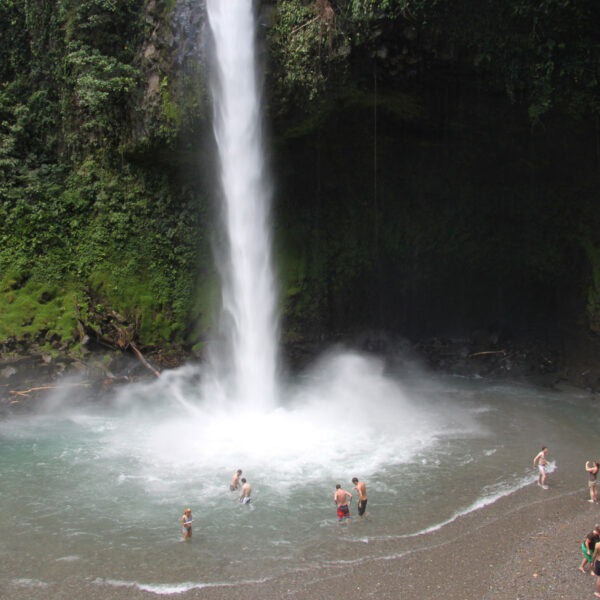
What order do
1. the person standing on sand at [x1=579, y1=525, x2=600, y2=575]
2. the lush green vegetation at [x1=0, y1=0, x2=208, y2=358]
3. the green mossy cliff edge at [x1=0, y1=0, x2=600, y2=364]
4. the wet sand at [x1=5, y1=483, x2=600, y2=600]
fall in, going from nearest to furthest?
the wet sand at [x1=5, y1=483, x2=600, y2=600]
the person standing on sand at [x1=579, y1=525, x2=600, y2=575]
the green mossy cliff edge at [x1=0, y1=0, x2=600, y2=364]
the lush green vegetation at [x1=0, y1=0, x2=208, y2=358]

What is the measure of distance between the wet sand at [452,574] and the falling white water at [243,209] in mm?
7652

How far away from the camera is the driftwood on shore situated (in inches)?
731

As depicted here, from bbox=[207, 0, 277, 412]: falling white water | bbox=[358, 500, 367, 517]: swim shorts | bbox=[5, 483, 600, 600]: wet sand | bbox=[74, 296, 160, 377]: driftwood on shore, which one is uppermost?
bbox=[207, 0, 277, 412]: falling white water

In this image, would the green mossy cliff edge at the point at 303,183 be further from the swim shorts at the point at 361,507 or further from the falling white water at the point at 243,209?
the swim shorts at the point at 361,507

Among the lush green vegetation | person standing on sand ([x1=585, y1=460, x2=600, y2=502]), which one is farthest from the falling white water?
person standing on sand ([x1=585, y1=460, x2=600, y2=502])

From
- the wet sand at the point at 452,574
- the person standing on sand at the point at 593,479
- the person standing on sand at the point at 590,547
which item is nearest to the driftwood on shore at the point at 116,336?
the wet sand at the point at 452,574

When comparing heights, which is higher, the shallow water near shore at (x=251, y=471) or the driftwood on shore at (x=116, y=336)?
the driftwood on shore at (x=116, y=336)

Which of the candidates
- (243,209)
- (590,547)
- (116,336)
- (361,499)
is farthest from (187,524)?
(243,209)

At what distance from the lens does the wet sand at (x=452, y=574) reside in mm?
7906

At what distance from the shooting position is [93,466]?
1230 cm

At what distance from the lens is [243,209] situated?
1838 centimetres

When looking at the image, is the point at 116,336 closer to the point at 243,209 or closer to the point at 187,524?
the point at 243,209

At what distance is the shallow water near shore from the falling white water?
4.60 ft

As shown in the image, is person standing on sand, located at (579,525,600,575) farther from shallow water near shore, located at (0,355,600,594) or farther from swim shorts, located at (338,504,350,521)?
swim shorts, located at (338,504,350,521)
